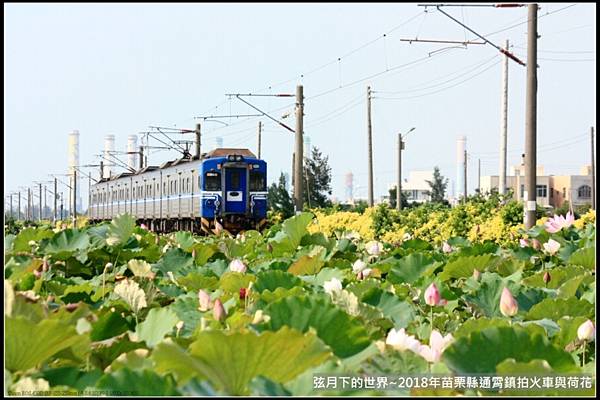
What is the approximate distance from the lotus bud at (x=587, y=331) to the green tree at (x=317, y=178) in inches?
2272

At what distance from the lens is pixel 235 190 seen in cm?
3025

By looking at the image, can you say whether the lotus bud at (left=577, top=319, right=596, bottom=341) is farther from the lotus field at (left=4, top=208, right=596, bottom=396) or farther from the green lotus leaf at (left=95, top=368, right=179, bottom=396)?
the green lotus leaf at (left=95, top=368, right=179, bottom=396)

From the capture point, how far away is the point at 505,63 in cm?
3225

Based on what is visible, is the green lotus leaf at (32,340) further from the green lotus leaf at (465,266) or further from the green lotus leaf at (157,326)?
the green lotus leaf at (465,266)

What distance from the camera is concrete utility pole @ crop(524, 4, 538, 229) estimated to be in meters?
17.8

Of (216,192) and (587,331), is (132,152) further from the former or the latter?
(587,331)

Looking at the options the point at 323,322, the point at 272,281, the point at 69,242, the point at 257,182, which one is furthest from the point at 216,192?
the point at 323,322

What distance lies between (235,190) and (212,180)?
0.92 meters

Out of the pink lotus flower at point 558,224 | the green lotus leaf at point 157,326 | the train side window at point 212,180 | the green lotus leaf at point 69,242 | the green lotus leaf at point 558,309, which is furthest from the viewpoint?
the train side window at point 212,180

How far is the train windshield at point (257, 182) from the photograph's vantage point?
30.6m

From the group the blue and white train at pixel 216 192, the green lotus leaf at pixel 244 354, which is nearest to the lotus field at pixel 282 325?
the green lotus leaf at pixel 244 354

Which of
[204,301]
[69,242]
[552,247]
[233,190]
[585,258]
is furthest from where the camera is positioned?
[233,190]

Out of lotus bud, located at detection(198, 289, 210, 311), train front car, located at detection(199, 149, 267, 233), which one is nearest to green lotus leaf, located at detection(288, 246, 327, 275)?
lotus bud, located at detection(198, 289, 210, 311)

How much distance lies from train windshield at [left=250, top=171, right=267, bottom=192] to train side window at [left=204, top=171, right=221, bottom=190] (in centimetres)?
127
